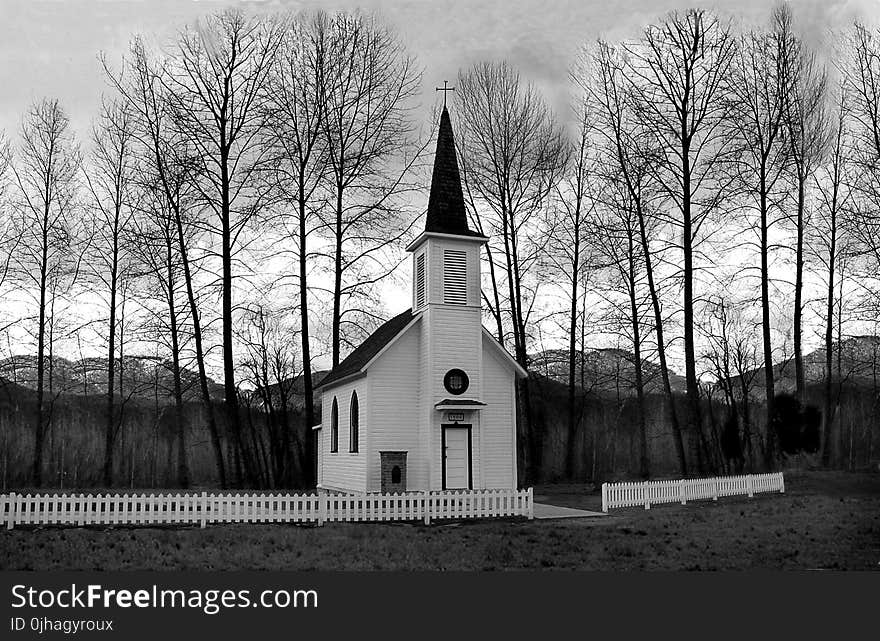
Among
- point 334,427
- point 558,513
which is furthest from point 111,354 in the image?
point 558,513

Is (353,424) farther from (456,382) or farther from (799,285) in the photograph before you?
(799,285)

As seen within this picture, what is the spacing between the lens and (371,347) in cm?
2391

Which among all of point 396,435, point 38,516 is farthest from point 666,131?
point 38,516

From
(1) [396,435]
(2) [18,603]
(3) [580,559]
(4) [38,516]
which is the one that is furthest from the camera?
(1) [396,435]

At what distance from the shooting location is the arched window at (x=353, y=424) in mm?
23250

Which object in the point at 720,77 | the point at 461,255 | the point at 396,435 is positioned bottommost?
the point at 396,435

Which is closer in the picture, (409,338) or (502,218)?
(409,338)

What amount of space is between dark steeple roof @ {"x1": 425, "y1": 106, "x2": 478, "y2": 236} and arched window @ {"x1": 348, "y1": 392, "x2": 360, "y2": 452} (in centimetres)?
590

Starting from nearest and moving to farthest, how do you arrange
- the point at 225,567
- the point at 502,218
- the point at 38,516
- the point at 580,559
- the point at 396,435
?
1. the point at 225,567
2. the point at 580,559
3. the point at 38,516
4. the point at 396,435
5. the point at 502,218

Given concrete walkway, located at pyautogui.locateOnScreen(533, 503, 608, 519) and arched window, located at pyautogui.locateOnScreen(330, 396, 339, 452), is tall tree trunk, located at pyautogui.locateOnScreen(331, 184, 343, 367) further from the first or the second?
concrete walkway, located at pyautogui.locateOnScreen(533, 503, 608, 519)

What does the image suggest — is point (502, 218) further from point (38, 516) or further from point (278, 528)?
point (38, 516)

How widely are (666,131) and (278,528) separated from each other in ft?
63.7

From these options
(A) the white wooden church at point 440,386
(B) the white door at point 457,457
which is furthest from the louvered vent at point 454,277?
(B) the white door at point 457,457

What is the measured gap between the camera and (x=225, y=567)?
447 inches
